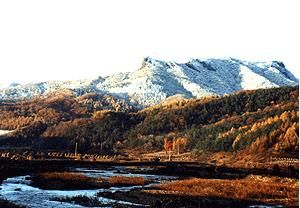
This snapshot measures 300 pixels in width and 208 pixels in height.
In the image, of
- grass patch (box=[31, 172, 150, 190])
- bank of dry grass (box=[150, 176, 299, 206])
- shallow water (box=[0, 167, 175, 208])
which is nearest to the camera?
shallow water (box=[0, 167, 175, 208])

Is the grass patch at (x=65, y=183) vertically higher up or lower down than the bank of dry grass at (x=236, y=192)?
higher up

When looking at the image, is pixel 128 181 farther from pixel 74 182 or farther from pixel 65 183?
pixel 65 183

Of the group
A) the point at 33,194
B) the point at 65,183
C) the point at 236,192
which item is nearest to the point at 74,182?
the point at 65,183

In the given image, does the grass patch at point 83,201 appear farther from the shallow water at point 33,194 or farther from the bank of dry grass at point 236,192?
the bank of dry grass at point 236,192

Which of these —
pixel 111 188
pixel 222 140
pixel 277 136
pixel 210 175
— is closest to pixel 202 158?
pixel 222 140

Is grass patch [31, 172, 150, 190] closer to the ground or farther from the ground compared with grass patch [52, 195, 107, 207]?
farther from the ground

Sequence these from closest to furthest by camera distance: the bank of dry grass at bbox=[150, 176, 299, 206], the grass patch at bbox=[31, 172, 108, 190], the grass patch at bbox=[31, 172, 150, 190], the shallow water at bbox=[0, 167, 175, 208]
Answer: the shallow water at bbox=[0, 167, 175, 208] < the bank of dry grass at bbox=[150, 176, 299, 206] < the grass patch at bbox=[31, 172, 108, 190] < the grass patch at bbox=[31, 172, 150, 190]

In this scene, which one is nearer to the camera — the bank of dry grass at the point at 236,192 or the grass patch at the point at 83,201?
the grass patch at the point at 83,201

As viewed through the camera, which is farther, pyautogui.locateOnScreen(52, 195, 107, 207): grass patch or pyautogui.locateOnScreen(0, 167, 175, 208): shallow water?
pyautogui.locateOnScreen(0, 167, 175, 208): shallow water

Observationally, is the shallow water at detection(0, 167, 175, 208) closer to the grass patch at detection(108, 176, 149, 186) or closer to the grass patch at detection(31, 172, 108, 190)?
the grass patch at detection(31, 172, 108, 190)

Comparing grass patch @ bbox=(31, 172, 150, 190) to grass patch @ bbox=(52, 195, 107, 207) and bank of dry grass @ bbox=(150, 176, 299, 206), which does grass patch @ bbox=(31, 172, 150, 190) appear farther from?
grass patch @ bbox=(52, 195, 107, 207)

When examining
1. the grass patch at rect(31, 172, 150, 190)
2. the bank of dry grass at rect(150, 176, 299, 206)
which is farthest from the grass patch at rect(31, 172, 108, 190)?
the bank of dry grass at rect(150, 176, 299, 206)

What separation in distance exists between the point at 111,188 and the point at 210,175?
109ft

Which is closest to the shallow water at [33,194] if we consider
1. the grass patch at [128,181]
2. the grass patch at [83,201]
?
the grass patch at [83,201]
